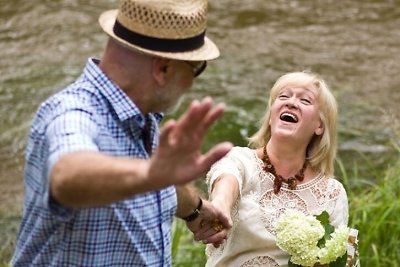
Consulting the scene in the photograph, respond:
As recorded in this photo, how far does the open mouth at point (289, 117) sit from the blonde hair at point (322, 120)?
105mm

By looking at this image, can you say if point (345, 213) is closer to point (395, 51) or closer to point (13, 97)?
point (13, 97)

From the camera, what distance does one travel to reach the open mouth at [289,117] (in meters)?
3.48

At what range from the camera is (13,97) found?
7.80 meters

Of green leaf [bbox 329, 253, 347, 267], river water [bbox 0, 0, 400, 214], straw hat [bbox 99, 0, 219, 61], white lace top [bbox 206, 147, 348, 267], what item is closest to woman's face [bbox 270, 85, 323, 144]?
white lace top [bbox 206, 147, 348, 267]

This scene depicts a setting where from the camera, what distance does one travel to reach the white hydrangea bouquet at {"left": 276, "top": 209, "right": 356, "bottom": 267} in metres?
3.31

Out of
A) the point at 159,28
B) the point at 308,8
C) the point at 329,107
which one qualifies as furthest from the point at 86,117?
the point at 308,8

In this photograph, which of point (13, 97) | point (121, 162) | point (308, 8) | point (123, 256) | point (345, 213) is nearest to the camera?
point (121, 162)

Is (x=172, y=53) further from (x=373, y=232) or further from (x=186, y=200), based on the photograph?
(x=373, y=232)

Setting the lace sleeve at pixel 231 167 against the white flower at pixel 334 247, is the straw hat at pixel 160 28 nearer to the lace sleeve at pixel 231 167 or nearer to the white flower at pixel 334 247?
the lace sleeve at pixel 231 167

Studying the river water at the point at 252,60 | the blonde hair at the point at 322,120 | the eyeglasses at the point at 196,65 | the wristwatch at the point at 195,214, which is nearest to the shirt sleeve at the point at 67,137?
the eyeglasses at the point at 196,65

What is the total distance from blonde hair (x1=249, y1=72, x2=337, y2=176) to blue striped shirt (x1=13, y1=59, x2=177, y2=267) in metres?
1.14

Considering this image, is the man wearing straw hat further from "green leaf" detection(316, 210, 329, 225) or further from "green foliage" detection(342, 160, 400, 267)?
"green foliage" detection(342, 160, 400, 267)

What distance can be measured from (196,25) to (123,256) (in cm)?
63

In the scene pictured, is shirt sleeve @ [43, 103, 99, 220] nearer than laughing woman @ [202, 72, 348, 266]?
Yes
